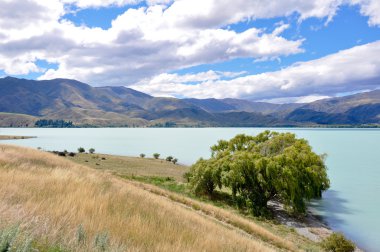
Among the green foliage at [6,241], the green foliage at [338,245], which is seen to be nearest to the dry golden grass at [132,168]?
the green foliage at [338,245]

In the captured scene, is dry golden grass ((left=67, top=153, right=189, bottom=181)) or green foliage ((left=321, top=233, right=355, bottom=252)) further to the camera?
dry golden grass ((left=67, top=153, right=189, bottom=181))

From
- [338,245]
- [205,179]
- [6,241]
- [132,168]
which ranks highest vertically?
[6,241]

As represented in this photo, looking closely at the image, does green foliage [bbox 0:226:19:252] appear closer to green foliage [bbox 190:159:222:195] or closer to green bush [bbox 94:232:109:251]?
green bush [bbox 94:232:109:251]

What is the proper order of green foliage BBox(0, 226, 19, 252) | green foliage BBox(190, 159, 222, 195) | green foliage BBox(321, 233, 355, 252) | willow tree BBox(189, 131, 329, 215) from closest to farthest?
green foliage BBox(0, 226, 19, 252) → green foliage BBox(321, 233, 355, 252) → willow tree BBox(189, 131, 329, 215) → green foliage BBox(190, 159, 222, 195)

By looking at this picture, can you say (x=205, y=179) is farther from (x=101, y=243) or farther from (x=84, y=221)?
(x=101, y=243)

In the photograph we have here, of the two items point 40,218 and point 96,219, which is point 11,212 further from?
point 96,219

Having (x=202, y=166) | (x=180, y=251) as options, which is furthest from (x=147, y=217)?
(x=202, y=166)

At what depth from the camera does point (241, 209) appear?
41.9 m

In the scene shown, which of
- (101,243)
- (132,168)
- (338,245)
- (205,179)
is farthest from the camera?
(132,168)

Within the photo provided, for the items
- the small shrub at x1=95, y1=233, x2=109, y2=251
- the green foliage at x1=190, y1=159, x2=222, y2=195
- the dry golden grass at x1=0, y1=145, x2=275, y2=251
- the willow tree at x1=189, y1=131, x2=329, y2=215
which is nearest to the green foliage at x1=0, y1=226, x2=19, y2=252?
the dry golden grass at x1=0, y1=145, x2=275, y2=251

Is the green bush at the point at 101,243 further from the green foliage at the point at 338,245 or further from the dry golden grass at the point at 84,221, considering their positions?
the green foliage at the point at 338,245

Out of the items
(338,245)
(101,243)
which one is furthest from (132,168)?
(101,243)

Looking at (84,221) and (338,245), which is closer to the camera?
(84,221)

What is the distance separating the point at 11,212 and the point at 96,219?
6.21 ft
